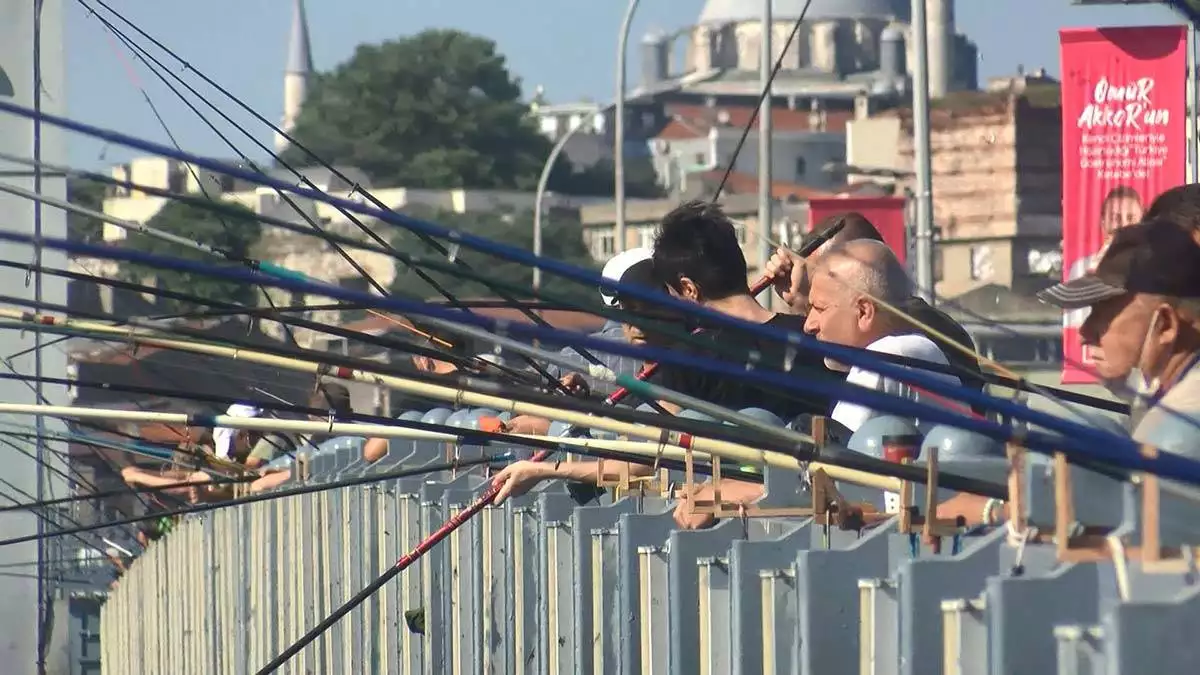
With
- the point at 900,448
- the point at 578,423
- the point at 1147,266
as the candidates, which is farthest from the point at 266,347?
the point at 1147,266

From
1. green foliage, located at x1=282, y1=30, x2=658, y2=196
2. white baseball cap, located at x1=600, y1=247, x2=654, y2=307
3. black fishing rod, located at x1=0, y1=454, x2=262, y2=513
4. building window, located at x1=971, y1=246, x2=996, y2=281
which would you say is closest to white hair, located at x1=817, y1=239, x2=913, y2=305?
white baseball cap, located at x1=600, y1=247, x2=654, y2=307

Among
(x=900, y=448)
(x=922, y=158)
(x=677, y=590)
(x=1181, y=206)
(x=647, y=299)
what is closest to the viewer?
(x=647, y=299)

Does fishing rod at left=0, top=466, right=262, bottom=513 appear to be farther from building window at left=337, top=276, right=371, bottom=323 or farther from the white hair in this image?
the white hair

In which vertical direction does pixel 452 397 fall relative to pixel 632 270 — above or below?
below

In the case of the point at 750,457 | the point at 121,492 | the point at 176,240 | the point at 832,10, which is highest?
the point at 832,10

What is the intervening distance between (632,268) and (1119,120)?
10461mm

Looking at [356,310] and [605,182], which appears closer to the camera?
[356,310]

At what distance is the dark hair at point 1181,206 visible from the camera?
4766 millimetres

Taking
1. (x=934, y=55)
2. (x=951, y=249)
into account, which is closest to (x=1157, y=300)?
(x=951, y=249)

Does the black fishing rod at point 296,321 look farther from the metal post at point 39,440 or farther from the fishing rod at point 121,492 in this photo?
the metal post at point 39,440

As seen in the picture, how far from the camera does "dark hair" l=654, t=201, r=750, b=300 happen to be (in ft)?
20.0

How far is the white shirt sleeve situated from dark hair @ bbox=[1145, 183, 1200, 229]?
2.02ft

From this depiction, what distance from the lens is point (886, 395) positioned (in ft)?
11.5

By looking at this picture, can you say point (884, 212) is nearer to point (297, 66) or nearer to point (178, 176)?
point (178, 176)
